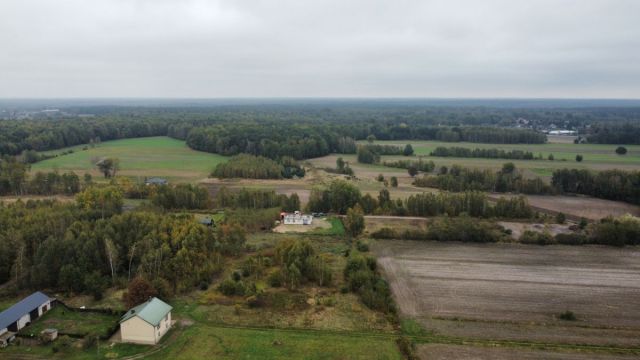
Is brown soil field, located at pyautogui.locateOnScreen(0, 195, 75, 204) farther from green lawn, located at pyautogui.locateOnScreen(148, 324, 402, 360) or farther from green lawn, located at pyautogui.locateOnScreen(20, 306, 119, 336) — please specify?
green lawn, located at pyautogui.locateOnScreen(148, 324, 402, 360)

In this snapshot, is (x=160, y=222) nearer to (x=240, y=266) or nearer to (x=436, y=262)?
(x=240, y=266)

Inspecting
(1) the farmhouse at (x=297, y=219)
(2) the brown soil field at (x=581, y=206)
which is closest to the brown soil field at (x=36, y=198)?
(1) the farmhouse at (x=297, y=219)

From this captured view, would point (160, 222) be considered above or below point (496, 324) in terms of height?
above

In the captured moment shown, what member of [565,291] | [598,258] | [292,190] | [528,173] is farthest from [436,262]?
[528,173]

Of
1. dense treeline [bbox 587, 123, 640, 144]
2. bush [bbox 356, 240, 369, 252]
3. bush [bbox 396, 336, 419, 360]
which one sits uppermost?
dense treeline [bbox 587, 123, 640, 144]

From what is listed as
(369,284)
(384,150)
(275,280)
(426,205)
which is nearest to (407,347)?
(369,284)

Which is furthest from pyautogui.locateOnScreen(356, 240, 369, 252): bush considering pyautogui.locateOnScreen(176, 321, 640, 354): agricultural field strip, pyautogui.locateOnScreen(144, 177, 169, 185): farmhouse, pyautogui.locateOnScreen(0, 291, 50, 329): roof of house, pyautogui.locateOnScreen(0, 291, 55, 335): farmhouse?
pyautogui.locateOnScreen(144, 177, 169, 185): farmhouse

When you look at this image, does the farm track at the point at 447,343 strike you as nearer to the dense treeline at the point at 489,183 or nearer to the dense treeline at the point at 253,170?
the dense treeline at the point at 489,183
